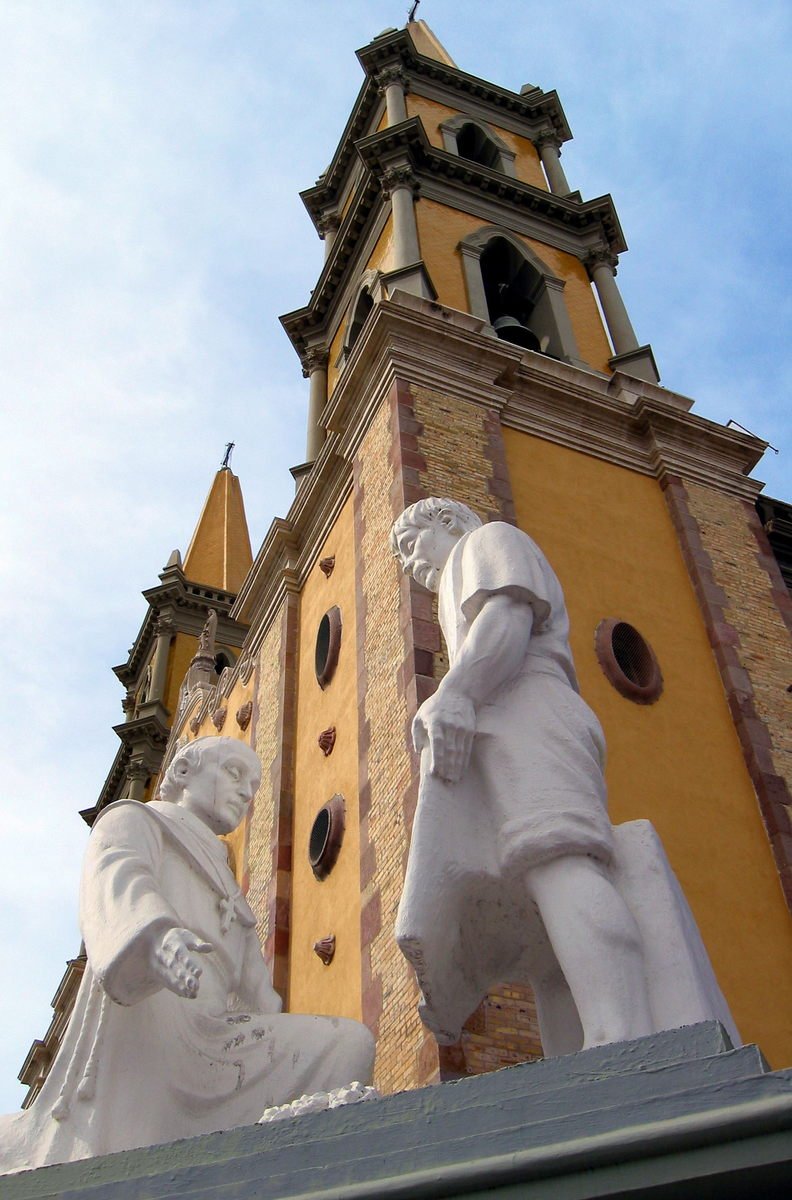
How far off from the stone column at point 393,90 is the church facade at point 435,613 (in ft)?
7.56

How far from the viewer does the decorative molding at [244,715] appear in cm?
1619

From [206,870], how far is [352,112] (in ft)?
66.9

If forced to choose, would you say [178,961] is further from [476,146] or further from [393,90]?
[476,146]

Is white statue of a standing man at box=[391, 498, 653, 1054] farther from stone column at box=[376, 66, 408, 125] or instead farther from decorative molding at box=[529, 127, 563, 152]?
decorative molding at box=[529, 127, 563, 152]

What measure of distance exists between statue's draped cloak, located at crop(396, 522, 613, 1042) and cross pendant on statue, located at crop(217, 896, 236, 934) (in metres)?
0.84

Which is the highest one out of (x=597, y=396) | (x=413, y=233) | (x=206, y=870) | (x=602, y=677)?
(x=413, y=233)

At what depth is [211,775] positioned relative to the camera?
4852 mm

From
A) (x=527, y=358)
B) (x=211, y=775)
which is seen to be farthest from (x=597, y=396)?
(x=211, y=775)

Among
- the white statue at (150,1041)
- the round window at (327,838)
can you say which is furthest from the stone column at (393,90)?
the white statue at (150,1041)

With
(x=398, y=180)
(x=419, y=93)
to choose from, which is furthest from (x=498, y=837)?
(x=419, y=93)

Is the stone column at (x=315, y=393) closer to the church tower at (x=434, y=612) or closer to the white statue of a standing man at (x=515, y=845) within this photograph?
the church tower at (x=434, y=612)

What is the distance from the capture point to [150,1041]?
11.7ft

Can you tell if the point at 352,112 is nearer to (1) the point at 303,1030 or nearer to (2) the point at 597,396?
(2) the point at 597,396

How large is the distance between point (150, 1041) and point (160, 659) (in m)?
25.9
